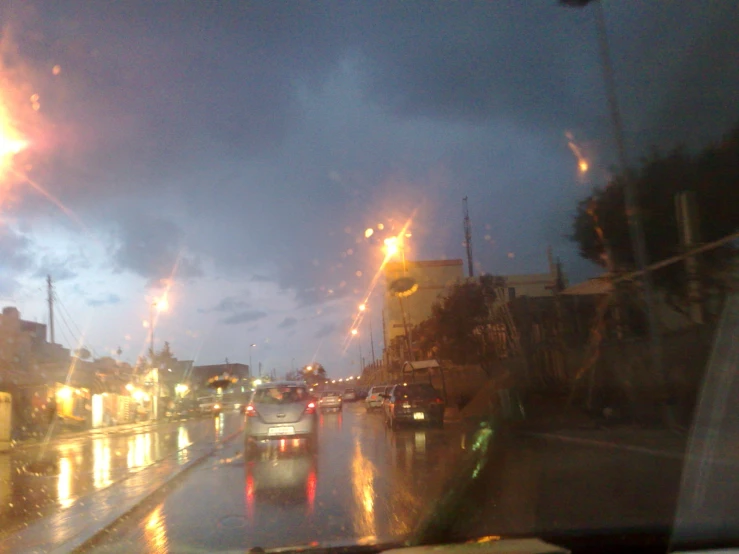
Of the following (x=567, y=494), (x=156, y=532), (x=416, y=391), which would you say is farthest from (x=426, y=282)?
(x=156, y=532)

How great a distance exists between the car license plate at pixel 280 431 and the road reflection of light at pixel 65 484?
469 cm

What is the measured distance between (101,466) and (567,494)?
11748 mm

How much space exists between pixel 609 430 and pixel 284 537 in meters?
12.5

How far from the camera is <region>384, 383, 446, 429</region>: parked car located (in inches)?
982

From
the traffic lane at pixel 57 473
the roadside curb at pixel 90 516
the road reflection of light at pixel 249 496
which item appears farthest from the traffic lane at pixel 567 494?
the traffic lane at pixel 57 473

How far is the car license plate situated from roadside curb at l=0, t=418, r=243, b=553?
9.45ft

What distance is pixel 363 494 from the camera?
35.7ft

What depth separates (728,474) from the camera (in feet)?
36.1

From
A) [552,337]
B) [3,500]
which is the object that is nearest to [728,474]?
[3,500]

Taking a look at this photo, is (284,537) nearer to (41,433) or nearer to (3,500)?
(3,500)

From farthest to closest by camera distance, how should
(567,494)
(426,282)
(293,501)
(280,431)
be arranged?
(426,282) < (280,431) < (293,501) < (567,494)

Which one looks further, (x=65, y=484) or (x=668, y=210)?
(x=668, y=210)

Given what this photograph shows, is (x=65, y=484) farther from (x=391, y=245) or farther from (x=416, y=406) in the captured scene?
(x=391, y=245)

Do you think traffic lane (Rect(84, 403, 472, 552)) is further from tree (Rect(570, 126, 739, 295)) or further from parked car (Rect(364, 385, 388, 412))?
parked car (Rect(364, 385, 388, 412))
